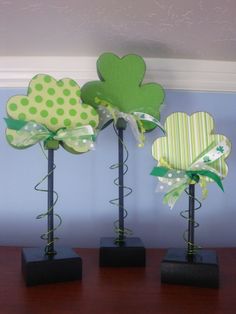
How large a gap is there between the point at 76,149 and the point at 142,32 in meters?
0.28

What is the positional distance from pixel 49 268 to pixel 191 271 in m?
0.26

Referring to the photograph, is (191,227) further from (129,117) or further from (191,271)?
(129,117)

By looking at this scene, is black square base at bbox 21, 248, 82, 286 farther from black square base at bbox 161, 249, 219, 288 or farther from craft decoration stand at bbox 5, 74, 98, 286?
black square base at bbox 161, 249, 219, 288

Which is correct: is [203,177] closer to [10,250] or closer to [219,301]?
[219,301]

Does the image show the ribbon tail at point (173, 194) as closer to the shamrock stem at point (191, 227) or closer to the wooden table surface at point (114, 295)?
the shamrock stem at point (191, 227)

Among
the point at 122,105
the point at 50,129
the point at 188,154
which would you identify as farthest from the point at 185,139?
the point at 50,129

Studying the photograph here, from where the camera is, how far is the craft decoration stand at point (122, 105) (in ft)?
2.63

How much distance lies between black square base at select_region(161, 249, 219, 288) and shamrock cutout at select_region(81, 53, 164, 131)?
0.30 meters

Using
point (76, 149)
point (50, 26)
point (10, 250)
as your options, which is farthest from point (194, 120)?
point (10, 250)

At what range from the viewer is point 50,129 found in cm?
76

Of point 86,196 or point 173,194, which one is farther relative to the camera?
point 86,196

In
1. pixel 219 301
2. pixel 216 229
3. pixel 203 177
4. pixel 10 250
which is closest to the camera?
pixel 219 301

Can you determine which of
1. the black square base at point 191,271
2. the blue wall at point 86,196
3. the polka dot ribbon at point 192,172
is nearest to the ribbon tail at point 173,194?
the polka dot ribbon at point 192,172

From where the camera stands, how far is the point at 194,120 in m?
0.78
